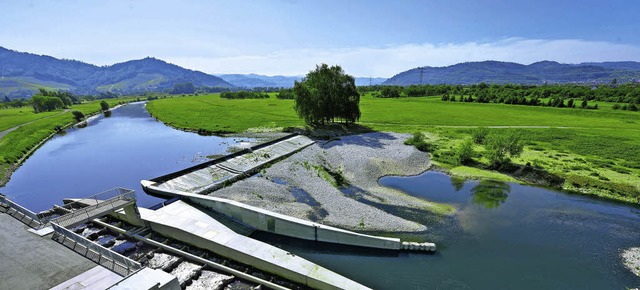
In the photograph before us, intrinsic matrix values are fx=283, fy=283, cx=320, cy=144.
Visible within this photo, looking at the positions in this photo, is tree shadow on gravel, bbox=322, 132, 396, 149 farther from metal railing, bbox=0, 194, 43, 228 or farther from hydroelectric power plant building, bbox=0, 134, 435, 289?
metal railing, bbox=0, 194, 43, 228

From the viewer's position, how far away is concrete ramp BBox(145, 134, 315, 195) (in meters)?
38.6

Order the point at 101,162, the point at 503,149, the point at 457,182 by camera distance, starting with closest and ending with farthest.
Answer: the point at 457,182, the point at 503,149, the point at 101,162

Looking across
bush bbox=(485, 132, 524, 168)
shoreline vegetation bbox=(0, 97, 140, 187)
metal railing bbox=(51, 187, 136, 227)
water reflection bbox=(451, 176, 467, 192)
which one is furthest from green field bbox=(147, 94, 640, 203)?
metal railing bbox=(51, 187, 136, 227)

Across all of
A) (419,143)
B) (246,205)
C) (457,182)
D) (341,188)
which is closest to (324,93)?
(419,143)

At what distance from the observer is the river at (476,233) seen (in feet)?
76.6

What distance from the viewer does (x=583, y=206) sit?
3612cm

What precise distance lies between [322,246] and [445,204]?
1831 cm

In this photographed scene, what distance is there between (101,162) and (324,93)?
50324 mm

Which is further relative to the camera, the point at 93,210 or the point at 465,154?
the point at 465,154

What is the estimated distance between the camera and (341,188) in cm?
4128

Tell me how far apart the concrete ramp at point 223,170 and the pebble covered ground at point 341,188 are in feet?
7.13

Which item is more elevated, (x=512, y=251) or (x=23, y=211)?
(x=23, y=211)

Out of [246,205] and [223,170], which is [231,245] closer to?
[246,205]

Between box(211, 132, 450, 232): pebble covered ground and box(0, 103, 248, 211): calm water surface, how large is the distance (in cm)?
1471
